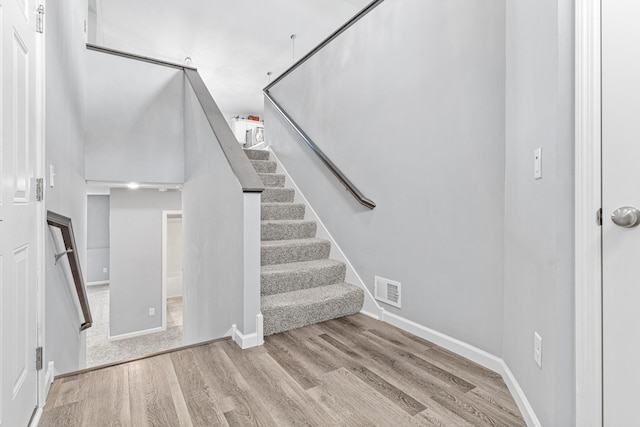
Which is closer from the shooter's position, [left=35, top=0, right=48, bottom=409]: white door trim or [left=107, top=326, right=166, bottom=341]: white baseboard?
[left=35, top=0, right=48, bottom=409]: white door trim

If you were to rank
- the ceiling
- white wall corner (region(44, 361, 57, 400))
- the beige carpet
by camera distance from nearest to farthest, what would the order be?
white wall corner (region(44, 361, 57, 400)) → the ceiling → the beige carpet

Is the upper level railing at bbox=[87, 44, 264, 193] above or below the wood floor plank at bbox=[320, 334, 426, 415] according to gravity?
above

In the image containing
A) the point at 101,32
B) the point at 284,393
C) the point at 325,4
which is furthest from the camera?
the point at 101,32

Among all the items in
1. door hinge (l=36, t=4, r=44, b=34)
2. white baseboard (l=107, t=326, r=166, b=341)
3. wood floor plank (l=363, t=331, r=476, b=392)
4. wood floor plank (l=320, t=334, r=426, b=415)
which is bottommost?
white baseboard (l=107, t=326, r=166, b=341)

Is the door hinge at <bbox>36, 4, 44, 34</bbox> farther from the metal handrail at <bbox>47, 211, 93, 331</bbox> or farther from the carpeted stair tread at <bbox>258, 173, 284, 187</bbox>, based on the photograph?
the carpeted stair tread at <bbox>258, 173, 284, 187</bbox>

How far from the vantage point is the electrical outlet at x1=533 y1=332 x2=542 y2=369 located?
1.28 meters

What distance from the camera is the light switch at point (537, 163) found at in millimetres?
1302

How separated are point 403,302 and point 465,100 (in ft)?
4.77

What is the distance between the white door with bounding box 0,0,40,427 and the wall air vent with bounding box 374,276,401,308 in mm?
2117

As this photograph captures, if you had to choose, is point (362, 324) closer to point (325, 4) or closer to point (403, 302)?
point (403, 302)

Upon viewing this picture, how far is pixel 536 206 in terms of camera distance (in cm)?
134

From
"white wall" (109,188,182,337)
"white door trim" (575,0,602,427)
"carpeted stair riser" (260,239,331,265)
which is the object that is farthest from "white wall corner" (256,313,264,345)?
"white wall" (109,188,182,337)

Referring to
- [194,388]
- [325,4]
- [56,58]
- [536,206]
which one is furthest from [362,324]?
[325,4]

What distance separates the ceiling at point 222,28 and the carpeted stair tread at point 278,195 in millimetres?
2354
